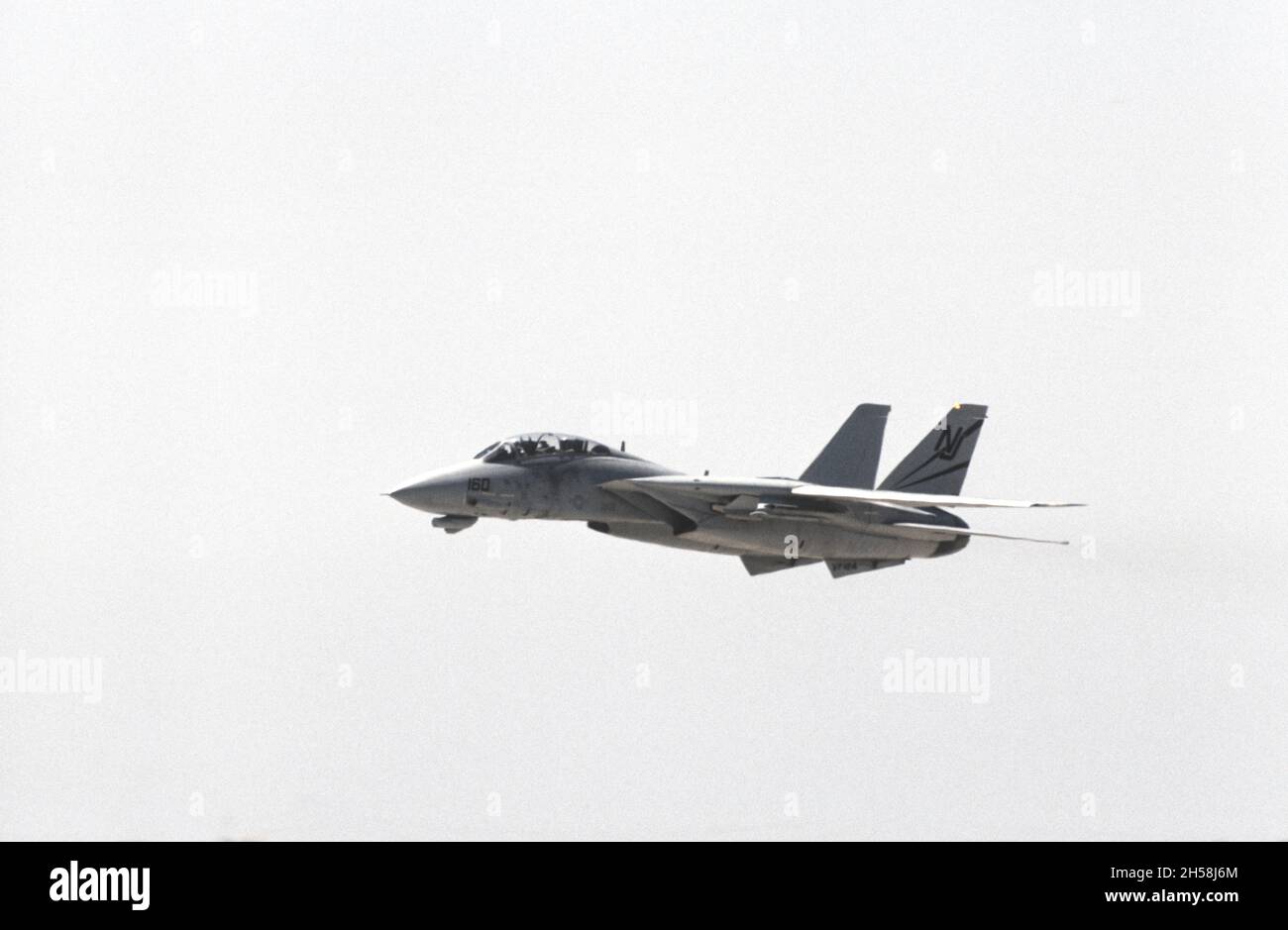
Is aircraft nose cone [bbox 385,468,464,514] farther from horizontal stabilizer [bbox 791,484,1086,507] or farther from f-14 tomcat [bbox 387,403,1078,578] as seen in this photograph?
horizontal stabilizer [bbox 791,484,1086,507]

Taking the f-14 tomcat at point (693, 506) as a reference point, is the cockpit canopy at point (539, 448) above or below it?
above

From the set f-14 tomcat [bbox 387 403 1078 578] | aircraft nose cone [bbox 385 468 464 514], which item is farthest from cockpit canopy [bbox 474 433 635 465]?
aircraft nose cone [bbox 385 468 464 514]

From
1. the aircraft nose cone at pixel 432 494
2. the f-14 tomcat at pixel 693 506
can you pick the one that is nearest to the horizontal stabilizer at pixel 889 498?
the f-14 tomcat at pixel 693 506

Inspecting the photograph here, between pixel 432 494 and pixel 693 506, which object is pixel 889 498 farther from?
pixel 432 494

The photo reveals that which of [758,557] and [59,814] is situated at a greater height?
[758,557]

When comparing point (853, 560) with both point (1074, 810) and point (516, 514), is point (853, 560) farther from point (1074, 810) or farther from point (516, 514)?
point (1074, 810)

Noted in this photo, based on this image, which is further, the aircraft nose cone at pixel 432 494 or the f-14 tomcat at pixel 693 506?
the f-14 tomcat at pixel 693 506

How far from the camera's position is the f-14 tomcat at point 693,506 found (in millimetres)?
38000

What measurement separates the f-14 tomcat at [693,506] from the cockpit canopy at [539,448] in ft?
0.06

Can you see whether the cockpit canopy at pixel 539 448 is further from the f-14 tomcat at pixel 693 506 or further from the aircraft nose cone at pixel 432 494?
the aircraft nose cone at pixel 432 494

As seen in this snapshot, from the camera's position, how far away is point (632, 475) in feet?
129

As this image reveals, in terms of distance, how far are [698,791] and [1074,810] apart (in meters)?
11.7
